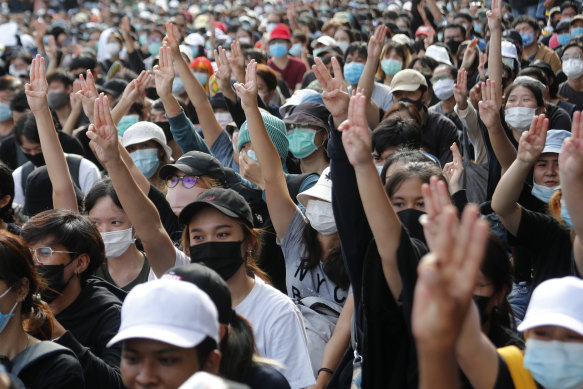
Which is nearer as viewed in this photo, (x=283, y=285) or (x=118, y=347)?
(x=118, y=347)

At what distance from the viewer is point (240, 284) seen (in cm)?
360

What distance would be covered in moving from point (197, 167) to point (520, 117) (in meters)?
2.58

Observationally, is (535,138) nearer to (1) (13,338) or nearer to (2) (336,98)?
(2) (336,98)

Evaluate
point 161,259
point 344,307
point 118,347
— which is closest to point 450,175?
point 344,307

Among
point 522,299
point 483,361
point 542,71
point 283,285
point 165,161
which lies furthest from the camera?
point 542,71

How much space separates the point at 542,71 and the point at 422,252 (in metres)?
4.89

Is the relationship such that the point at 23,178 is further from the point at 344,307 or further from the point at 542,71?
the point at 542,71

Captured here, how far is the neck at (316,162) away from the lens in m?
5.46

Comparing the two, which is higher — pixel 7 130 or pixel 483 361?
pixel 483 361

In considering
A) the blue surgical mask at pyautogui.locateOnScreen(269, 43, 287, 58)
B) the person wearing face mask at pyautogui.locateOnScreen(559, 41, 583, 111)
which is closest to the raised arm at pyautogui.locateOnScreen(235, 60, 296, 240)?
the person wearing face mask at pyautogui.locateOnScreen(559, 41, 583, 111)

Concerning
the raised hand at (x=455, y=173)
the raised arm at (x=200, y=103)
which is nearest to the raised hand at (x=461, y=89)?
the raised hand at (x=455, y=173)

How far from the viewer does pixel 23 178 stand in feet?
20.2

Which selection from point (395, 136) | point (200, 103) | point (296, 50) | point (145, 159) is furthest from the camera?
point (296, 50)

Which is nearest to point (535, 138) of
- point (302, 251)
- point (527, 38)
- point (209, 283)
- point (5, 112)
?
point (302, 251)
